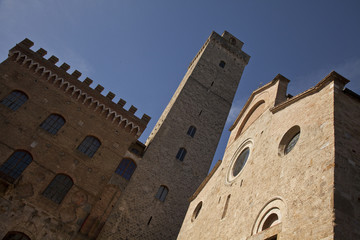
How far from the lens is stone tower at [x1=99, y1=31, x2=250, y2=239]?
14.8 meters

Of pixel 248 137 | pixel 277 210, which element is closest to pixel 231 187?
pixel 248 137

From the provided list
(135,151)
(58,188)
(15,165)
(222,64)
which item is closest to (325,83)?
(135,151)

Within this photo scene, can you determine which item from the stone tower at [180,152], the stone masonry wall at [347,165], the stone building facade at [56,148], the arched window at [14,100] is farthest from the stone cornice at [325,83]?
the arched window at [14,100]

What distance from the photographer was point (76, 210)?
43.8 feet

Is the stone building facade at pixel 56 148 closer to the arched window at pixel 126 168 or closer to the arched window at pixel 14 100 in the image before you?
the arched window at pixel 14 100

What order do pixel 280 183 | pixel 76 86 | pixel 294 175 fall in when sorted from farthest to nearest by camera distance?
pixel 76 86
pixel 280 183
pixel 294 175

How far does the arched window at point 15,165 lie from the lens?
12359mm

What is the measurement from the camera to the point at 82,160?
14.6 metres

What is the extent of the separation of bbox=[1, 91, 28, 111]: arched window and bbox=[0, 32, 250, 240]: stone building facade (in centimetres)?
4

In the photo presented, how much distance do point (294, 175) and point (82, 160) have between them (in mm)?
11189

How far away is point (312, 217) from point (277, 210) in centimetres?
133

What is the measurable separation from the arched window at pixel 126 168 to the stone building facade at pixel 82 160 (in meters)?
0.06

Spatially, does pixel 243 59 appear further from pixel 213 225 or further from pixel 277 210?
pixel 277 210

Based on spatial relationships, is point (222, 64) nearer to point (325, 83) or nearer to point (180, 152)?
point (180, 152)
